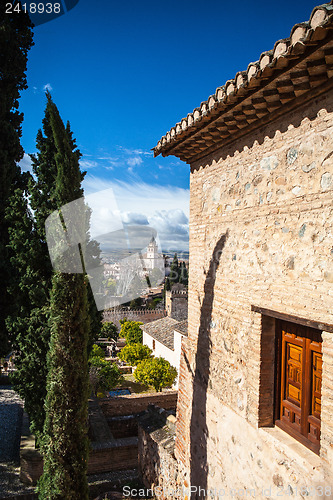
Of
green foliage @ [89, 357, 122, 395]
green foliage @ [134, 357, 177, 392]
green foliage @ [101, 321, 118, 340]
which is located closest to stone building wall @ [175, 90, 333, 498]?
green foliage @ [134, 357, 177, 392]

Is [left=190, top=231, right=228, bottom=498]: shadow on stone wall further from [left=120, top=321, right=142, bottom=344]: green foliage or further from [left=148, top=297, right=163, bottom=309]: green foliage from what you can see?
[left=148, top=297, right=163, bottom=309]: green foliage

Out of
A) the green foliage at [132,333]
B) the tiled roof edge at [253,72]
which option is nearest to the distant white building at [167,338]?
the green foliage at [132,333]

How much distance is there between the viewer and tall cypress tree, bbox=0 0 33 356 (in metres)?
7.18

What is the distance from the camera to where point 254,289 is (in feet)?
10.8

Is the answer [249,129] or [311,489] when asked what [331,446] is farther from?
[249,129]

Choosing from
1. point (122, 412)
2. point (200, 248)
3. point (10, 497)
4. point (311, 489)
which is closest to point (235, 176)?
point (200, 248)

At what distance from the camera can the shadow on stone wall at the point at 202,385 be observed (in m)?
4.09

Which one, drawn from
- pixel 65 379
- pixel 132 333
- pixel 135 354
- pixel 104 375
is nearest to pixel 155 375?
pixel 104 375

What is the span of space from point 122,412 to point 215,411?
8.26 m

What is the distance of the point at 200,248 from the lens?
4.44 metres

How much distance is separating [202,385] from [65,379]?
5.45ft

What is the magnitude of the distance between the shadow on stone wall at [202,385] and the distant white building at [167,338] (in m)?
10.4

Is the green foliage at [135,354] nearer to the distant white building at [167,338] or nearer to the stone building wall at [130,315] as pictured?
the distant white building at [167,338]

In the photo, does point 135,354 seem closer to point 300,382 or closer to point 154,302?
point 300,382
